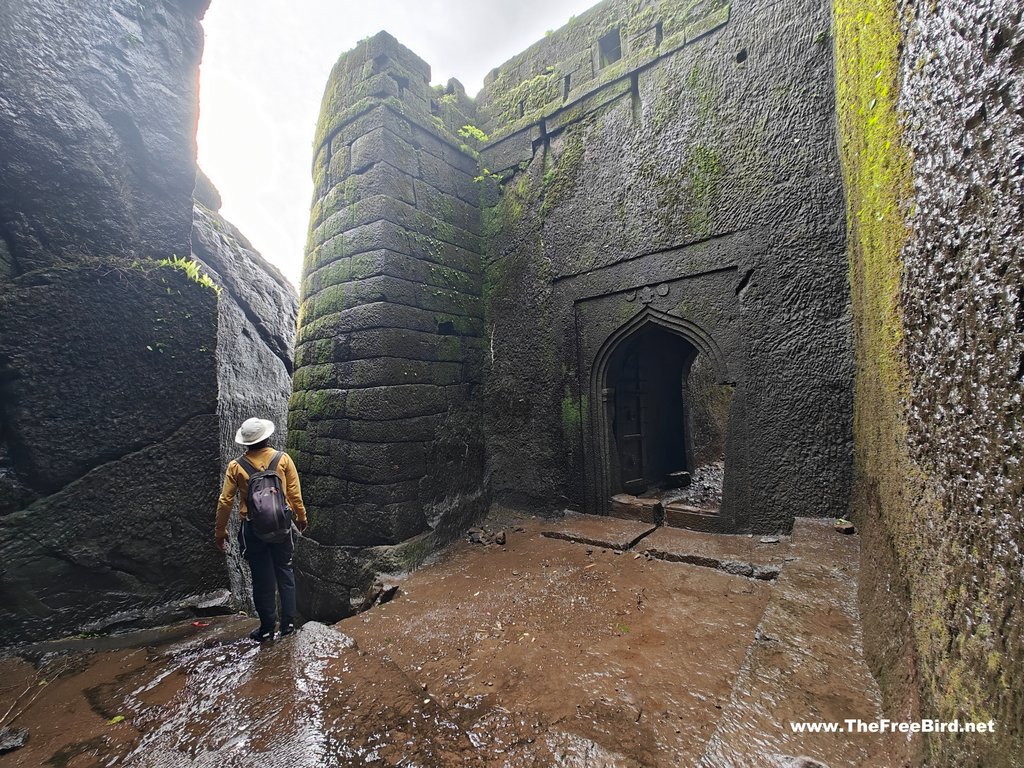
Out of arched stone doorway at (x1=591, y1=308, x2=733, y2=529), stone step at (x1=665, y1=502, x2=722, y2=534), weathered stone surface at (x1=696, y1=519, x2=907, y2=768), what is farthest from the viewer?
arched stone doorway at (x1=591, y1=308, x2=733, y2=529)

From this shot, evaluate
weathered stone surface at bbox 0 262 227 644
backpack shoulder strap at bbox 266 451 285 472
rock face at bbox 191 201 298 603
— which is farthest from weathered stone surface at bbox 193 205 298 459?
backpack shoulder strap at bbox 266 451 285 472

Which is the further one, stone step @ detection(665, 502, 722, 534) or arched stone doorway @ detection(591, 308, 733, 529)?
arched stone doorway @ detection(591, 308, 733, 529)

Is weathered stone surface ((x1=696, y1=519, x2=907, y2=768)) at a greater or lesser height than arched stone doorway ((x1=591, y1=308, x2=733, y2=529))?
lesser

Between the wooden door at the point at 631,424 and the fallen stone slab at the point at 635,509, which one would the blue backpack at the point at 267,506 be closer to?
the fallen stone slab at the point at 635,509

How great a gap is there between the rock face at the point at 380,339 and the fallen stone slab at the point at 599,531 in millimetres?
1020

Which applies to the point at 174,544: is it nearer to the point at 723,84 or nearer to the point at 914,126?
the point at 914,126

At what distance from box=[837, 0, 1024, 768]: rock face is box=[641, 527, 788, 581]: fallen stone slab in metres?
1.32

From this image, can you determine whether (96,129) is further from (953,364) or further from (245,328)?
(953,364)

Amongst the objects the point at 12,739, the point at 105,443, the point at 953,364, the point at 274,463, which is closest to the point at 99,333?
the point at 105,443

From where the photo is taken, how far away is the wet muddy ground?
1531 mm

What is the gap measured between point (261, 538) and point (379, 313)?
208 centimetres

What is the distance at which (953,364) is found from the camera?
3.04 feet

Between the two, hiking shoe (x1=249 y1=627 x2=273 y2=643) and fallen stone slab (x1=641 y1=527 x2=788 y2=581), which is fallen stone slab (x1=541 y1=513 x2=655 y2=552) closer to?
fallen stone slab (x1=641 y1=527 x2=788 y2=581)

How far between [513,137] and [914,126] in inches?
188
